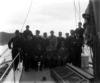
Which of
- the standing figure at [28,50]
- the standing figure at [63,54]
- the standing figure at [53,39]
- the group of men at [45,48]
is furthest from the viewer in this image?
the standing figure at [63,54]

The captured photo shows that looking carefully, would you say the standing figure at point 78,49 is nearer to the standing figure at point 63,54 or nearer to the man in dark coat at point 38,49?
the standing figure at point 63,54

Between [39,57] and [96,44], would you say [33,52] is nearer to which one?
[39,57]

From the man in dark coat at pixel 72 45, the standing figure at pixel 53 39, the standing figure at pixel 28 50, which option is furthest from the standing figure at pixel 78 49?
the standing figure at pixel 28 50

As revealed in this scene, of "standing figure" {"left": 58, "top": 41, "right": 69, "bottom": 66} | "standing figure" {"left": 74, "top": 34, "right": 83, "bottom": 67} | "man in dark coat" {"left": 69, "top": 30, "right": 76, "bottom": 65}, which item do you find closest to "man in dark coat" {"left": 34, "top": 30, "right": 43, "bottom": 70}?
"standing figure" {"left": 58, "top": 41, "right": 69, "bottom": 66}

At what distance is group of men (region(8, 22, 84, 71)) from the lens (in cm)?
807

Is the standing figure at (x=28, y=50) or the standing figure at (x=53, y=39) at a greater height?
the standing figure at (x=53, y=39)

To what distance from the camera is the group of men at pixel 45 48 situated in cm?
807

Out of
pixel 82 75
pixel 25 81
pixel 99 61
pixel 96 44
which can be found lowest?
pixel 25 81

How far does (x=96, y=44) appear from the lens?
3.27 m

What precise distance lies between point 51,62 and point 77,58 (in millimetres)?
1329

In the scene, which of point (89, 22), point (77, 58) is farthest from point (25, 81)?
point (89, 22)

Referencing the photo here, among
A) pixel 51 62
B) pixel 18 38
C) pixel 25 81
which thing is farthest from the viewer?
pixel 51 62

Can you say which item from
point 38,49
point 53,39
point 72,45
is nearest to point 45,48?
point 38,49

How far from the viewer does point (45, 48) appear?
845 centimetres
